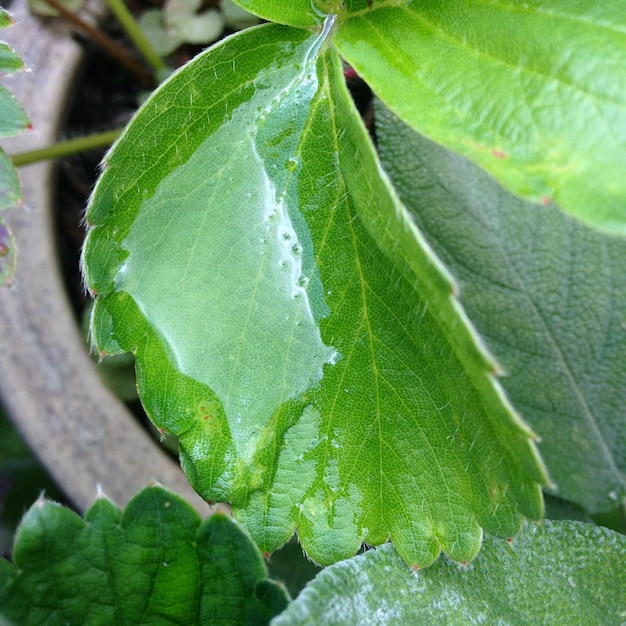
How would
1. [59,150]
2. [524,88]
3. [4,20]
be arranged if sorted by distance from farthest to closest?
1. [59,150]
2. [4,20]
3. [524,88]

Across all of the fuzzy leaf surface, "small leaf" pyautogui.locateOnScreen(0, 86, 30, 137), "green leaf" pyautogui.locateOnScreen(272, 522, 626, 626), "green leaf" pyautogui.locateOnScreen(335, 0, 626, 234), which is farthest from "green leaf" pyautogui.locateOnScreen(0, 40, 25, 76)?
"green leaf" pyautogui.locateOnScreen(272, 522, 626, 626)

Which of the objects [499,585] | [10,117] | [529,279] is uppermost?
[10,117]

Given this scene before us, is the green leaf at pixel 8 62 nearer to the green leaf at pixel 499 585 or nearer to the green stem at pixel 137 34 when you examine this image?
the green stem at pixel 137 34

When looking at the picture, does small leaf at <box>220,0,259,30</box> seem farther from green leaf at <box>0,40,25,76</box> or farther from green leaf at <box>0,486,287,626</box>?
green leaf at <box>0,486,287,626</box>

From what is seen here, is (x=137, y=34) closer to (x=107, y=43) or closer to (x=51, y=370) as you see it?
(x=107, y=43)

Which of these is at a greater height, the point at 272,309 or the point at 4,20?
the point at 4,20

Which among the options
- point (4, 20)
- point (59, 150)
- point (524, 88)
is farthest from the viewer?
point (59, 150)

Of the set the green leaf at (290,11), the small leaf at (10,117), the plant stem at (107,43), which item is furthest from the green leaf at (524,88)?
the plant stem at (107,43)

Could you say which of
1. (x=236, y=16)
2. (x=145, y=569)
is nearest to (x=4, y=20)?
(x=236, y=16)
